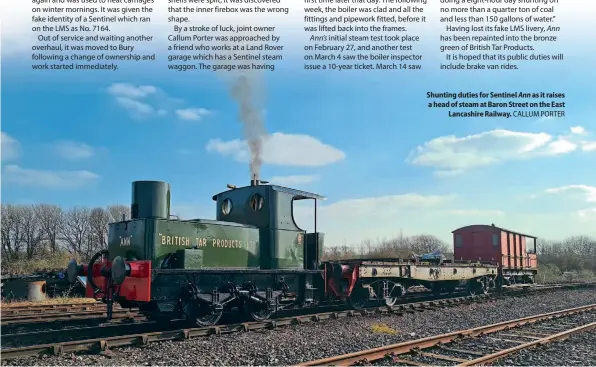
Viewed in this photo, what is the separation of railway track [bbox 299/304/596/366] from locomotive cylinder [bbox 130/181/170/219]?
459 cm

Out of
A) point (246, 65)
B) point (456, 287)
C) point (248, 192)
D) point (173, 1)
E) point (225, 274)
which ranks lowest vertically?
point (456, 287)

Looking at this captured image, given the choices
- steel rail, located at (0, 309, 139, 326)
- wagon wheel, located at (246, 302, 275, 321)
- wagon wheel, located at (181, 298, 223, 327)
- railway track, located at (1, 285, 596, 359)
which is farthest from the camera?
steel rail, located at (0, 309, 139, 326)

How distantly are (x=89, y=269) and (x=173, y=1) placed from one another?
554 centimetres

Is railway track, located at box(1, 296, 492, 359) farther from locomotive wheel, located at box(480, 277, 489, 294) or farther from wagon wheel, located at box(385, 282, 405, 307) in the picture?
locomotive wheel, located at box(480, 277, 489, 294)

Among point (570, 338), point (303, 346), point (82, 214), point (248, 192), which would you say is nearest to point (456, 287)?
point (570, 338)

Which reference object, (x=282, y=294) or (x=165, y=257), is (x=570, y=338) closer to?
(x=282, y=294)

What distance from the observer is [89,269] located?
9.52 meters

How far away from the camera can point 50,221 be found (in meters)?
38.0

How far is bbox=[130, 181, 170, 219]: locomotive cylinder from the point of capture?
9.48 metres

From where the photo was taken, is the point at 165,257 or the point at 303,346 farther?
the point at 165,257

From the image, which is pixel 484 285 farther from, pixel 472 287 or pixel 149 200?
pixel 149 200

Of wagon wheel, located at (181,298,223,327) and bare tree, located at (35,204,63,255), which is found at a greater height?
bare tree, located at (35,204,63,255)

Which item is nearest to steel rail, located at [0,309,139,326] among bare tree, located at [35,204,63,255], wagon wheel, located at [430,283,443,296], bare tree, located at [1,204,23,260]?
wagon wheel, located at [430,283,443,296]

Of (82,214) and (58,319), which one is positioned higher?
(82,214)
